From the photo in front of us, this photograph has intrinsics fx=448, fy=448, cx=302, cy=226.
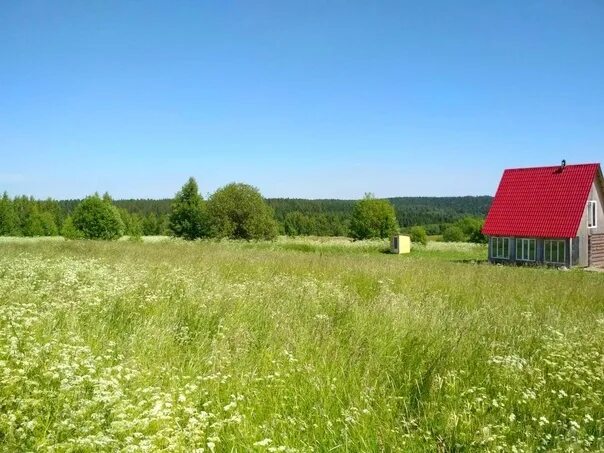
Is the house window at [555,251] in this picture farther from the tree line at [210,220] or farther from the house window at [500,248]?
the tree line at [210,220]

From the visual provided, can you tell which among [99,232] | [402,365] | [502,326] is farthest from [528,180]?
[99,232]

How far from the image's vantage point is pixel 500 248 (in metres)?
31.8

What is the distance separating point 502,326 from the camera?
618 cm

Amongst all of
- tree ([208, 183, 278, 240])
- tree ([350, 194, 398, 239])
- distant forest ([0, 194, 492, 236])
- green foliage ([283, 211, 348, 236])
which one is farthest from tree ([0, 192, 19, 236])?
green foliage ([283, 211, 348, 236])

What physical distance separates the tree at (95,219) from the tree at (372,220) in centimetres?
3777

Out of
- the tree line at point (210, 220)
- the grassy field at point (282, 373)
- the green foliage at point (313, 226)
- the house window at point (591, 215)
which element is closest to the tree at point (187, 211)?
the tree line at point (210, 220)

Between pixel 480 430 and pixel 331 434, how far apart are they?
1108mm

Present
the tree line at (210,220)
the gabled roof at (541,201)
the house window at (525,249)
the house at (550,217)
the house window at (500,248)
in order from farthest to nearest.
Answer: the tree line at (210,220), the house window at (500,248), the house window at (525,249), the gabled roof at (541,201), the house at (550,217)

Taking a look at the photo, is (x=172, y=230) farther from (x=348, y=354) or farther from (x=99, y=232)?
(x=348, y=354)

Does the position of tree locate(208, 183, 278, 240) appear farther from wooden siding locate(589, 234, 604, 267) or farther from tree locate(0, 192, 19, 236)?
tree locate(0, 192, 19, 236)

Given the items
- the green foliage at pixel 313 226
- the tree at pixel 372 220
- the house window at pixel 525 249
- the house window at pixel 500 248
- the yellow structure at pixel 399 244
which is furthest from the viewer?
the green foliage at pixel 313 226

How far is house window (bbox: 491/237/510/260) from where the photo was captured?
3134cm

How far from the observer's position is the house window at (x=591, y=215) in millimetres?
29641

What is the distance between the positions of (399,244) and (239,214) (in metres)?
17.7
